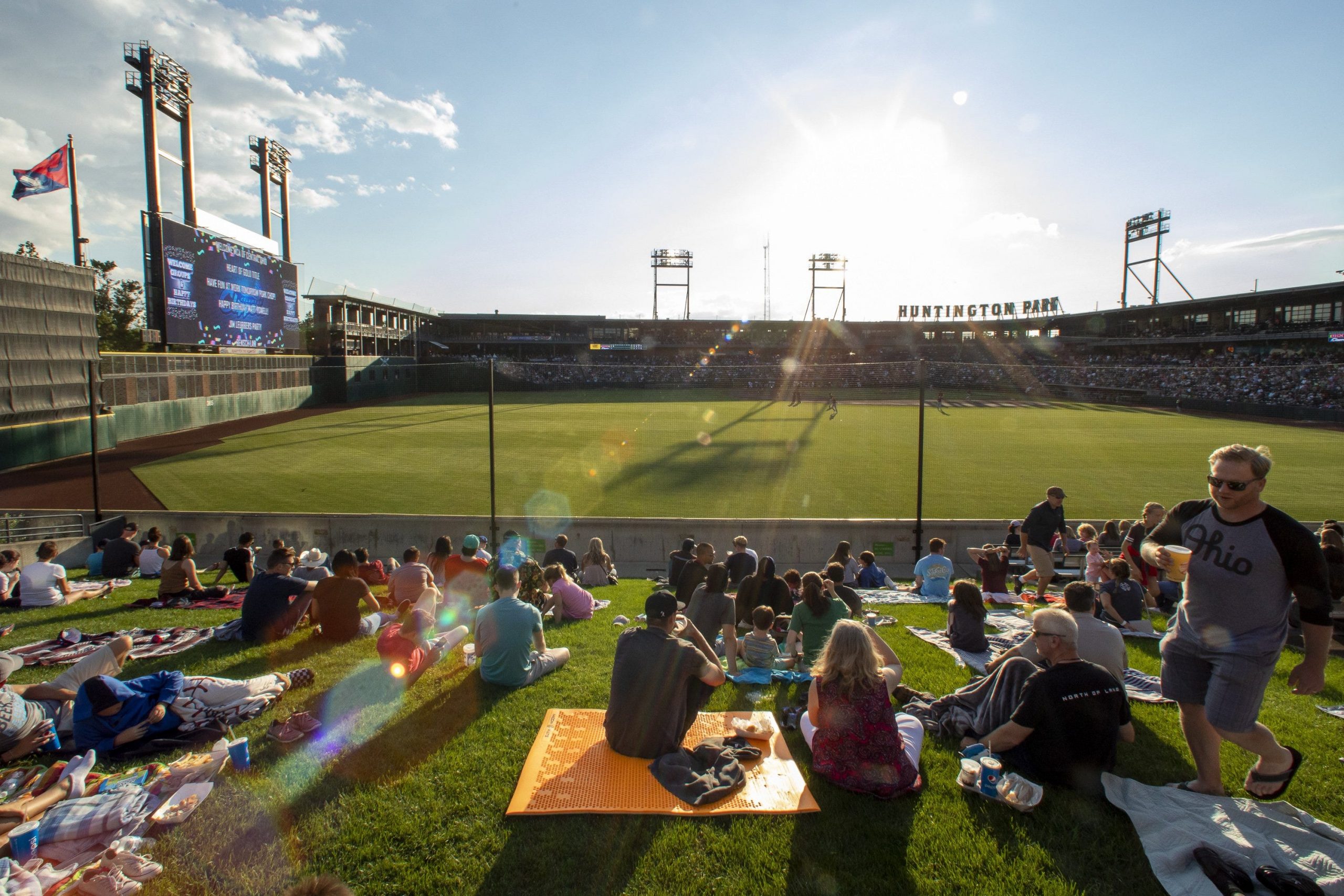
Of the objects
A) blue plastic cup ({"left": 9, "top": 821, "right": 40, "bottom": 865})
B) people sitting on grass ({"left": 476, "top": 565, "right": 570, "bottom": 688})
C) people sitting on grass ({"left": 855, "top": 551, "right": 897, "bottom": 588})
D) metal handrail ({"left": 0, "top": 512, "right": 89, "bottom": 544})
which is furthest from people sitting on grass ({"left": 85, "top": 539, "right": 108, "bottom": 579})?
people sitting on grass ({"left": 855, "top": 551, "right": 897, "bottom": 588})

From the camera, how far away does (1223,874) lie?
3.37m

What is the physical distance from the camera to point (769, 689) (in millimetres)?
6309

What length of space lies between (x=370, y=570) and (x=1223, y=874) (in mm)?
10946

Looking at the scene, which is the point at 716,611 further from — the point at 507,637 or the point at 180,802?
the point at 180,802

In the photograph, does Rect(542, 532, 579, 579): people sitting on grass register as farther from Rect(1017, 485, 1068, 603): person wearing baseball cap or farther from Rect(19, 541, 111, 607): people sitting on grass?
Rect(1017, 485, 1068, 603): person wearing baseball cap

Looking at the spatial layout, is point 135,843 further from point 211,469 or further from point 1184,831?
point 211,469

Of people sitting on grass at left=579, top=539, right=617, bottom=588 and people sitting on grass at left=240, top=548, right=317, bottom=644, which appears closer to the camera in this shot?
people sitting on grass at left=240, top=548, right=317, bottom=644

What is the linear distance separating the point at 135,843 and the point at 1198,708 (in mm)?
6264

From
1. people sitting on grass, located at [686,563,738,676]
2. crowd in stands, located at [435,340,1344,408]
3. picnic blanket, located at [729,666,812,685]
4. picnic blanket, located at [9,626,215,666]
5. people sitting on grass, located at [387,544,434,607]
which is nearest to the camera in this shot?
picnic blanket, located at [729,666,812,685]

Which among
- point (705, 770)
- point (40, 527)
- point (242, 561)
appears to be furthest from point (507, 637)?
point (40, 527)

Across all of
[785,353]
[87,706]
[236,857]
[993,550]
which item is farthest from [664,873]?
[785,353]

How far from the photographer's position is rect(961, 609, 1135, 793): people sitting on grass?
425 cm

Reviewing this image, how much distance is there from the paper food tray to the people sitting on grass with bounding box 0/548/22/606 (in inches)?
337

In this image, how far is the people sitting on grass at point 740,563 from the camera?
992cm
